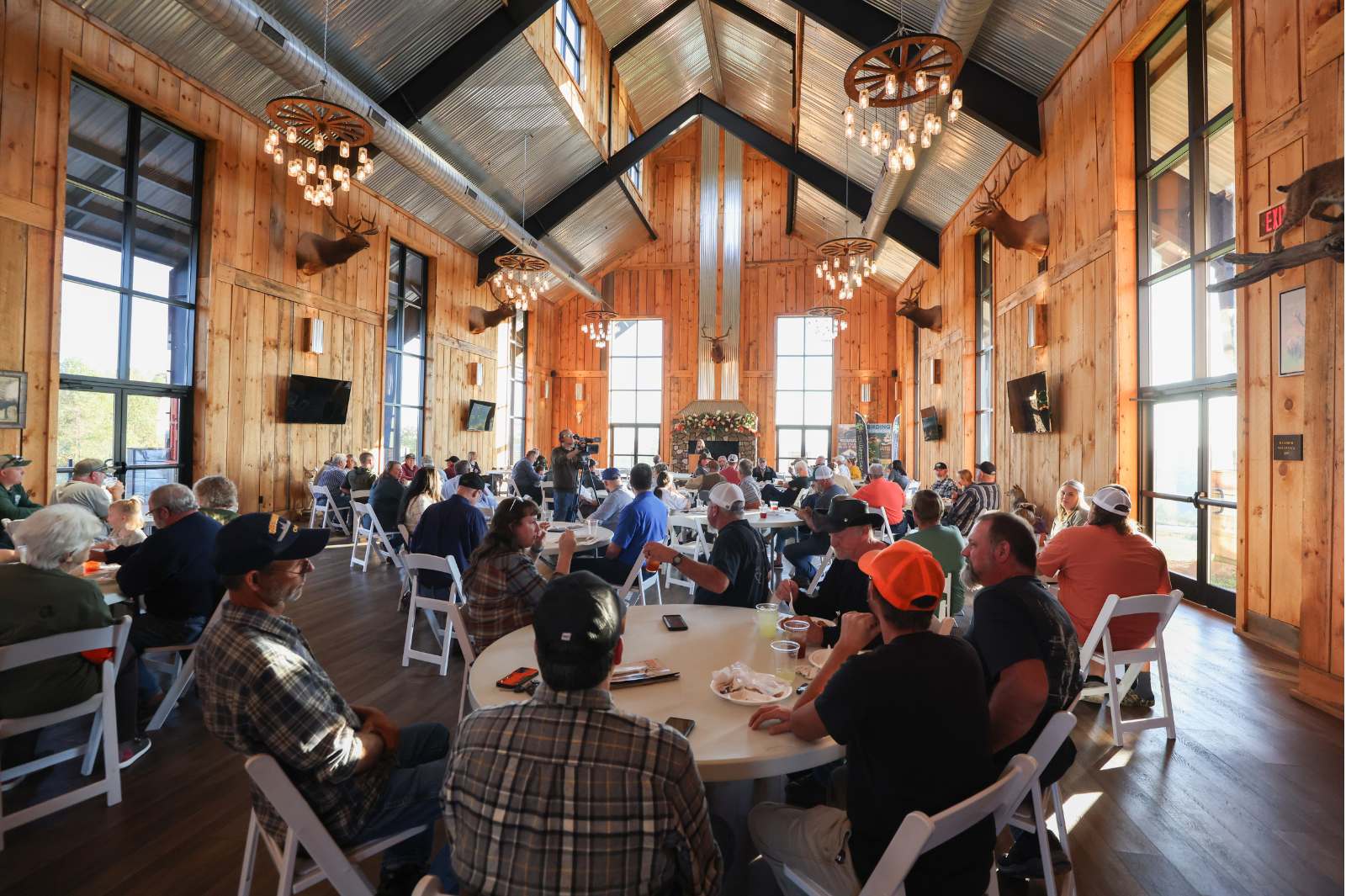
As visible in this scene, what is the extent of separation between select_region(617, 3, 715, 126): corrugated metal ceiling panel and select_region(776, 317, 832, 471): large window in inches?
233

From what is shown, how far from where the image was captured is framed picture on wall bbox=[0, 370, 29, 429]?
522 cm

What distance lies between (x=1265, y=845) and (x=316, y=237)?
402 inches

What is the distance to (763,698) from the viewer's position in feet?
5.93

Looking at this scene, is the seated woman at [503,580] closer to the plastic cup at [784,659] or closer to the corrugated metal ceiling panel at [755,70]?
the plastic cup at [784,659]

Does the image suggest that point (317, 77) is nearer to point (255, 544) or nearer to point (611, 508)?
point (611, 508)

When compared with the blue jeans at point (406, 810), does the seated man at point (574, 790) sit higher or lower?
higher

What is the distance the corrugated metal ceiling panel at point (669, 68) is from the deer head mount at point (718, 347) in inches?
220

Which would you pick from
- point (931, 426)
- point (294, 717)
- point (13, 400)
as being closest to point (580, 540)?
point (294, 717)

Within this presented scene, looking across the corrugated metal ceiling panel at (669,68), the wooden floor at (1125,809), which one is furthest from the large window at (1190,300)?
the corrugated metal ceiling panel at (669,68)

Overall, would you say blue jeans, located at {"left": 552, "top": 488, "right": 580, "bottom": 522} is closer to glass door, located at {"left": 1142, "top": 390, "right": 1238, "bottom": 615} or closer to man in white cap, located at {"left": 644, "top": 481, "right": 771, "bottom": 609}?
man in white cap, located at {"left": 644, "top": 481, "right": 771, "bottom": 609}

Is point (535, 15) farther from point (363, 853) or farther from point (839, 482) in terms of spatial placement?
point (363, 853)

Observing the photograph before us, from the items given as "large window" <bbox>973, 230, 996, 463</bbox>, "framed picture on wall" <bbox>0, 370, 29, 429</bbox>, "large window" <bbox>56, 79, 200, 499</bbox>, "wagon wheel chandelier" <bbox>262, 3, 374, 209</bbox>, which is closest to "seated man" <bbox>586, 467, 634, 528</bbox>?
"wagon wheel chandelier" <bbox>262, 3, 374, 209</bbox>

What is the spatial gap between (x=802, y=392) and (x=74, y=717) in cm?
1509

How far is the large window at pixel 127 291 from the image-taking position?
19.9 feet
